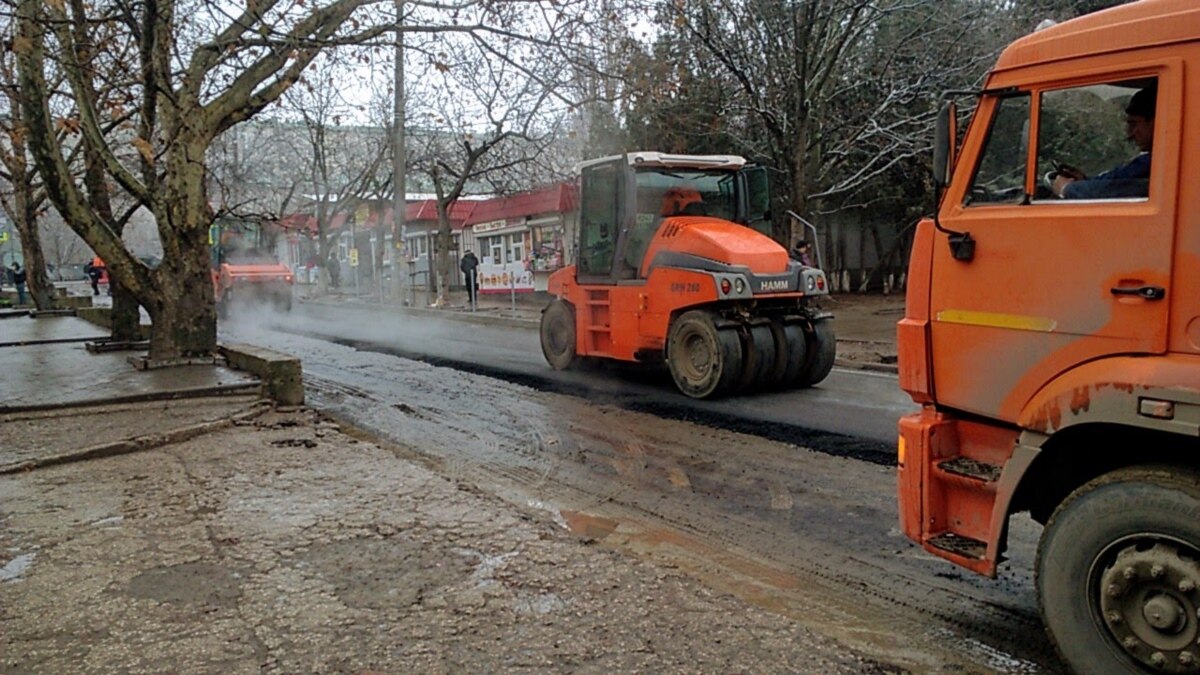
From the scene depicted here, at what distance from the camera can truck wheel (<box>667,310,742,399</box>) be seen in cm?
955

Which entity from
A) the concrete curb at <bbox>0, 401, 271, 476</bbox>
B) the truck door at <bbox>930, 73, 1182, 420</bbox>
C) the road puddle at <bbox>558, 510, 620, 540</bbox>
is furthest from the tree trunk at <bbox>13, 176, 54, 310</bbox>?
the truck door at <bbox>930, 73, 1182, 420</bbox>

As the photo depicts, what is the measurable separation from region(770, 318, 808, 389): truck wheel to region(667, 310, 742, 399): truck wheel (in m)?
0.65

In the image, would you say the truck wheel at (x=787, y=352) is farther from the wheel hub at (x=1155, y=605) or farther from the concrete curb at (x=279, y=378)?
the wheel hub at (x=1155, y=605)

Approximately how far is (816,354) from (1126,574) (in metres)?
7.41

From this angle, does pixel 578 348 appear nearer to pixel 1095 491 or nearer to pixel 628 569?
pixel 628 569

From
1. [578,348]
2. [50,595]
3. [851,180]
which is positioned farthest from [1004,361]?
[851,180]

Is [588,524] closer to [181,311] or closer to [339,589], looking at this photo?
[339,589]

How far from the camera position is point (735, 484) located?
6.44 meters

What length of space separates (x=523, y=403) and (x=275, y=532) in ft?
15.9

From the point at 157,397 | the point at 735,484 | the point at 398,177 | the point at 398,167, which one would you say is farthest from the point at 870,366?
the point at 398,177

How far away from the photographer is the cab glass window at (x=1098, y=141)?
3.27 m

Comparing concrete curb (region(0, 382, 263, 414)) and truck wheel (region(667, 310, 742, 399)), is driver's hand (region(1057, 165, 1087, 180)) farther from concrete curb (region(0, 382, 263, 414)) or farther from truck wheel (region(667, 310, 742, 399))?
concrete curb (region(0, 382, 263, 414))

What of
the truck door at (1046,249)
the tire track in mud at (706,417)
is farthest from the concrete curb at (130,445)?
the truck door at (1046,249)

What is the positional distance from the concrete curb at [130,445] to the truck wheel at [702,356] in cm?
467
